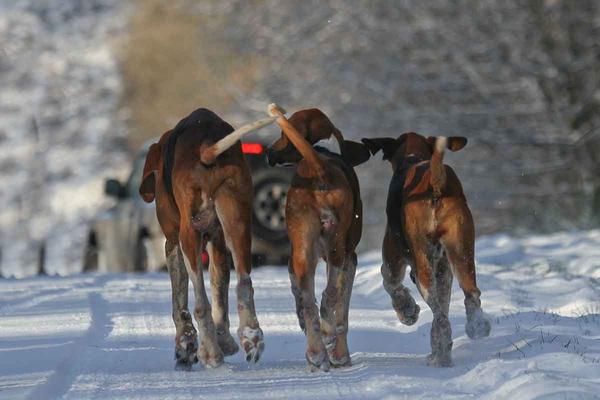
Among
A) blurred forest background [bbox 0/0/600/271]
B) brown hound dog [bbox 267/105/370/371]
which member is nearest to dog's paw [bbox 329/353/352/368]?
brown hound dog [bbox 267/105/370/371]

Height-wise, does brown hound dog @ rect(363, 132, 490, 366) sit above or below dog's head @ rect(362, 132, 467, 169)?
below

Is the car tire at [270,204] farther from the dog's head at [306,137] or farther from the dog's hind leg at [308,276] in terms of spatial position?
the dog's hind leg at [308,276]

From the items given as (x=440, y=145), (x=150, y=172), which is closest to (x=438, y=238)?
(x=440, y=145)

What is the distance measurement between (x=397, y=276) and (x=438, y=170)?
3.03 ft

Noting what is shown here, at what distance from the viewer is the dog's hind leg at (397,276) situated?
844cm

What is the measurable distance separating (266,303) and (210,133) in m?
3.15

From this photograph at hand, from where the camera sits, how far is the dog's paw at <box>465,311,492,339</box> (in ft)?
25.6

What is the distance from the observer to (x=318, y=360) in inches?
299

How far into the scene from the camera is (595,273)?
13070mm

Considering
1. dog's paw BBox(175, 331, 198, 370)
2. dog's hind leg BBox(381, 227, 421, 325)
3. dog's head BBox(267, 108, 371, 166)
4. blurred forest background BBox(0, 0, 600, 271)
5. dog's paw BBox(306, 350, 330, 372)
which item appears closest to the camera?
dog's paw BBox(306, 350, 330, 372)

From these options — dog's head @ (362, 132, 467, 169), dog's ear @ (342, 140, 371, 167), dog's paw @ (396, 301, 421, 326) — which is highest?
dog's head @ (362, 132, 467, 169)

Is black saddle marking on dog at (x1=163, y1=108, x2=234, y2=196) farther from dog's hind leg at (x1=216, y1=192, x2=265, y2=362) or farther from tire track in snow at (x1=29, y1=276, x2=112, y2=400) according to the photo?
tire track in snow at (x1=29, y1=276, x2=112, y2=400)

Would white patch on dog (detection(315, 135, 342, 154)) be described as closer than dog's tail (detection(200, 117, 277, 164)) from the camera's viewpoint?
No

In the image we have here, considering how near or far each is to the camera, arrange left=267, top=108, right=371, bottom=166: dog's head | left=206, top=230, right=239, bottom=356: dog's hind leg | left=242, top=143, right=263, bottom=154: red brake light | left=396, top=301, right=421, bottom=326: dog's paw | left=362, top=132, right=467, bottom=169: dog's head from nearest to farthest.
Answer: left=206, top=230, right=239, bottom=356: dog's hind leg, left=267, top=108, right=371, bottom=166: dog's head, left=396, top=301, right=421, bottom=326: dog's paw, left=362, top=132, right=467, bottom=169: dog's head, left=242, top=143, right=263, bottom=154: red brake light
